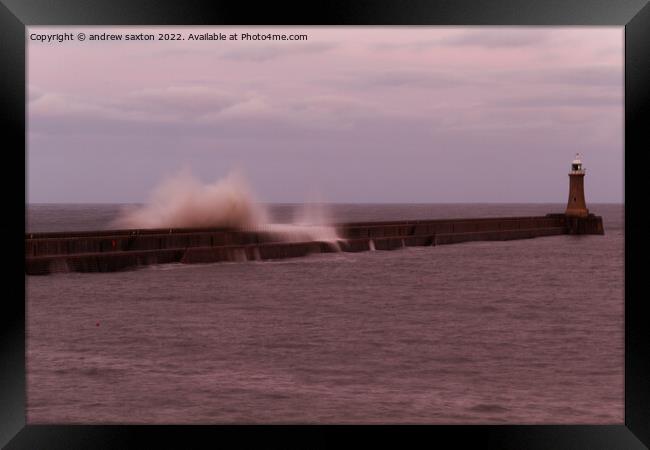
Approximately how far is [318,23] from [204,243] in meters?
21.4

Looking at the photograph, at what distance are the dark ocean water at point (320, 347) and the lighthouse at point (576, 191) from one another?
19894 mm

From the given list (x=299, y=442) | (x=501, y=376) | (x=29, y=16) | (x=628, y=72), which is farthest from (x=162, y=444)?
(x=501, y=376)

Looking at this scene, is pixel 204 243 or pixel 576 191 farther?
pixel 576 191

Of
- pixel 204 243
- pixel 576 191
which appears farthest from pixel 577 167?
pixel 204 243

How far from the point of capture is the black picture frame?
143 inches

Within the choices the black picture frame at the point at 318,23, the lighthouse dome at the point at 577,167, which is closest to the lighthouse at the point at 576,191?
the lighthouse dome at the point at 577,167

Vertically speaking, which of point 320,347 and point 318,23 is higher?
point 318,23

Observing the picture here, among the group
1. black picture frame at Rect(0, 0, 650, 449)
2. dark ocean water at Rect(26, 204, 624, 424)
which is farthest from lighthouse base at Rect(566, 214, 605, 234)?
black picture frame at Rect(0, 0, 650, 449)

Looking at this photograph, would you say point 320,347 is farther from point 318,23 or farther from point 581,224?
point 581,224

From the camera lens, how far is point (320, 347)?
11500 mm

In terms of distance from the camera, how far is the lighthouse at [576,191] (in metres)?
43.2

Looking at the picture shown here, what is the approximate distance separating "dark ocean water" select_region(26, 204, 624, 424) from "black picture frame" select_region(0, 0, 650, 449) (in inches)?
126

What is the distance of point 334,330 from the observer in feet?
44.1

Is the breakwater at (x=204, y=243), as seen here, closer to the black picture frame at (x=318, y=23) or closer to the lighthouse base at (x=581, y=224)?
the lighthouse base at (x=581, y=224)
